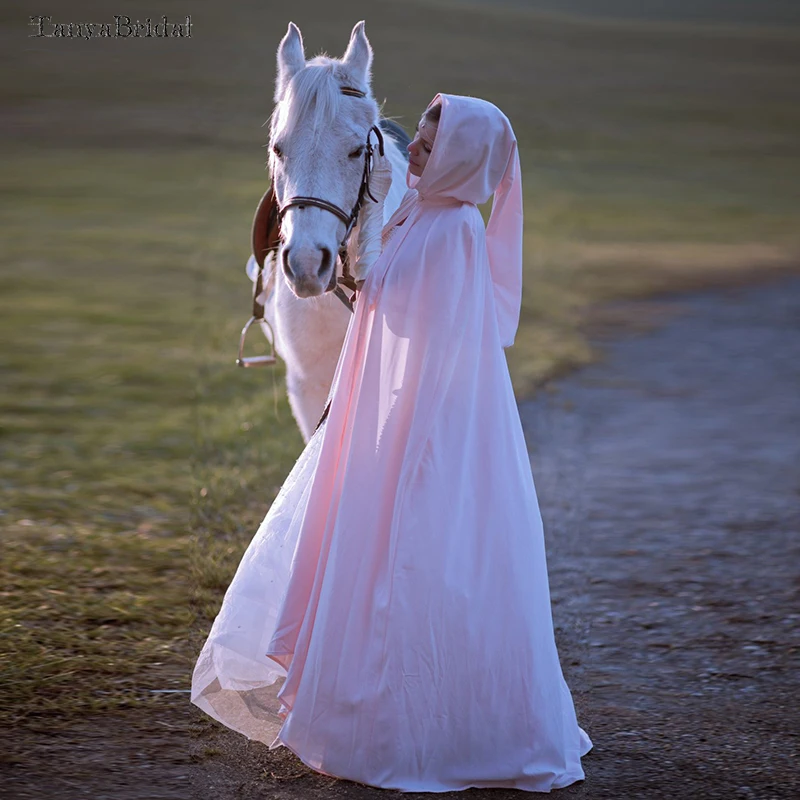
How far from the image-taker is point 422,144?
3186 mm

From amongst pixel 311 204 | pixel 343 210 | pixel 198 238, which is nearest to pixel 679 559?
pixel 343 210

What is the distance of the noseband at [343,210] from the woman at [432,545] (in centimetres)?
22

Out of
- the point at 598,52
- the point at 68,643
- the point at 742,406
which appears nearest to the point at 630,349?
Answer: the point at 742,406

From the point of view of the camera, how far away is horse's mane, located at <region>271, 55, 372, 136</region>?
3.37 m

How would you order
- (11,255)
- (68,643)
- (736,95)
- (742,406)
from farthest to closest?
(736,95), (11,255), (742,406), (68,643)

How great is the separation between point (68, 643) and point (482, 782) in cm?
188

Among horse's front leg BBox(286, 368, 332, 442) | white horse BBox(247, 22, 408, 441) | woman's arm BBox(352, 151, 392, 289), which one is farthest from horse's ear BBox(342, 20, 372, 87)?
horse's front leg BBox(286, 368, 332, 442)

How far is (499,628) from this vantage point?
306 centimetres

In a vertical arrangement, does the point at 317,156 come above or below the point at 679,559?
above

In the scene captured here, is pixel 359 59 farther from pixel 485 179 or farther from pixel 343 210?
pixel 485 179

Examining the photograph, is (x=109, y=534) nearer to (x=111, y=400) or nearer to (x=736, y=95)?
(x=111, y=400)

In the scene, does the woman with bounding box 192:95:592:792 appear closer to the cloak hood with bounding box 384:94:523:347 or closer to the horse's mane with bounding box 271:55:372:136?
the cloak hood with bounding box 384:94:523:347

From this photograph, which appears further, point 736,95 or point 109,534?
point 736,95

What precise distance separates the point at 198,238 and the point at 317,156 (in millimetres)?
13895
